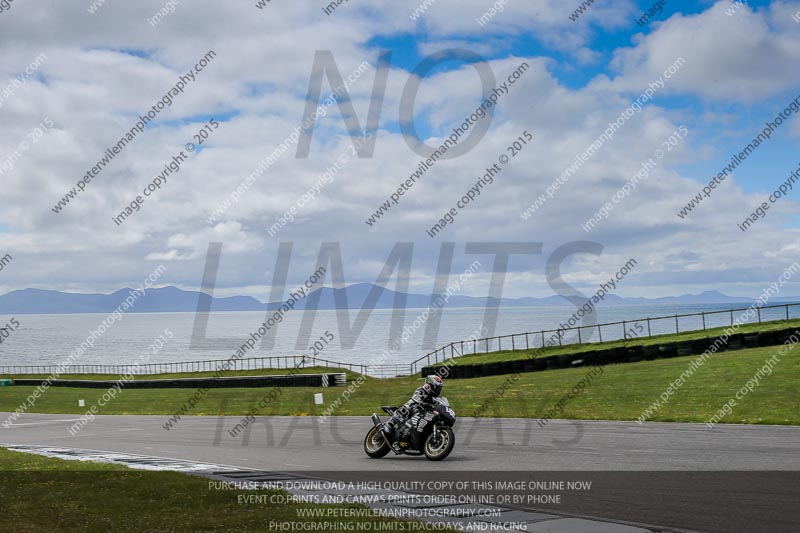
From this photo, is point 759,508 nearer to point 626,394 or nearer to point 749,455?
point 749,455

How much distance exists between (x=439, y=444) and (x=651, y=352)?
76.7ft

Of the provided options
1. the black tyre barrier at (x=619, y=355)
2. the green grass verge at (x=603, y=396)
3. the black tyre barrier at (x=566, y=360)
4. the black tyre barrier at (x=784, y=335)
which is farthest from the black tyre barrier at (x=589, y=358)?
the black tyre barrier at (x=784, y=335)

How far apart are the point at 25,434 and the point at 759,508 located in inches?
1137

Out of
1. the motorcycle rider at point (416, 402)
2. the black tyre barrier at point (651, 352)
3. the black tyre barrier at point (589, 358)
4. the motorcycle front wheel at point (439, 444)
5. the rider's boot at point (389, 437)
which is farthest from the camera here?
the black tyre barrier at point (589, 358)

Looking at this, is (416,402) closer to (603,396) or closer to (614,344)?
(603,396)

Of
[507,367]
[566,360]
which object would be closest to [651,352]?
[566,360]

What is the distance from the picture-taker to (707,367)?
102ft

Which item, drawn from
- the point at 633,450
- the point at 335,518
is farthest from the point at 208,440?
the point at 335,518

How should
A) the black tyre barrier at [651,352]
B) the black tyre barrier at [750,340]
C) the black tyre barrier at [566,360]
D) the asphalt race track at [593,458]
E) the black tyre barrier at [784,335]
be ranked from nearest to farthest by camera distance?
the asphalt race track at [593,458]
the black tyre barrier at [784,335]
the black tyre barrier at [750,340]
the black tyre barrier at [651,352]
the black tyre barrier at [566,360]

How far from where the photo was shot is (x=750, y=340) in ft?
117

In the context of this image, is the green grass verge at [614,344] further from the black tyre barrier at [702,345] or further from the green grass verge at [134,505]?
the green grass verge at [134,505]

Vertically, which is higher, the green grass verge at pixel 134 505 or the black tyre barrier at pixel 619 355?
the black tyre barrier at pixel 619 355

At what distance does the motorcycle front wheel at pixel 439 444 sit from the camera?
16.3 metres

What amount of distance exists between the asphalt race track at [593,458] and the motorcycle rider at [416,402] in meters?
0.62
